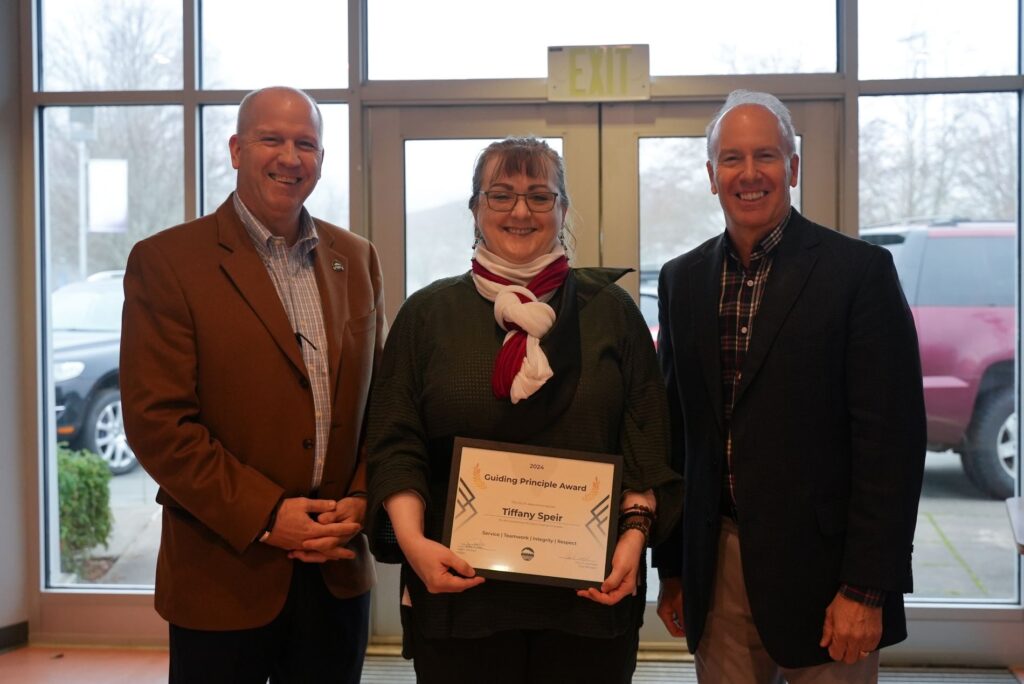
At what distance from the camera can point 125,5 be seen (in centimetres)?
407

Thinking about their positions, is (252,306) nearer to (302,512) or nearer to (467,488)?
(302,512)

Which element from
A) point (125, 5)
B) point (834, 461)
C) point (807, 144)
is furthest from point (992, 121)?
point (125, 5)

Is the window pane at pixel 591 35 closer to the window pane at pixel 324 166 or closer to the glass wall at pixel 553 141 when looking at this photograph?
the glass wall at pixel 553 141

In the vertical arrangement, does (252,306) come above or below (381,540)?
above

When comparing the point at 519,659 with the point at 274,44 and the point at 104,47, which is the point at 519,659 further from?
the point at 104,47

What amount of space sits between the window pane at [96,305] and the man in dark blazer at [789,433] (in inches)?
116

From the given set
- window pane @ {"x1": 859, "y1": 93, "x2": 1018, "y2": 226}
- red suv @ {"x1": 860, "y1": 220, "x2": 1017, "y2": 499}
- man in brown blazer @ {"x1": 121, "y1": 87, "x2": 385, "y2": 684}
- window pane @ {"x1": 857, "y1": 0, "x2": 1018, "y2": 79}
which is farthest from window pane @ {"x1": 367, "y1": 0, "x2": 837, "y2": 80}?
man in brown blazer @ {"x1": 121, "y1": 87, "x2": 385, "y2": 684}

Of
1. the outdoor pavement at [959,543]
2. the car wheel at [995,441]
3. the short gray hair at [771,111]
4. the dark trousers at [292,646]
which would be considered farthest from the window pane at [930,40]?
the dark trousers at [292,646]

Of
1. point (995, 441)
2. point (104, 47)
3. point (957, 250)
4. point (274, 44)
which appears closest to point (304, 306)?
point (274, 44)

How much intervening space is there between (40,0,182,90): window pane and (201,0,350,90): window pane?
0.72 ft

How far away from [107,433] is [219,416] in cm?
250

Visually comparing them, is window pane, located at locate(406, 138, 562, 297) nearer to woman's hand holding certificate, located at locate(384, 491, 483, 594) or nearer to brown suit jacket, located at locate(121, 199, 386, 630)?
brown suit jacket, located at locate(121, 199, 386, 630)

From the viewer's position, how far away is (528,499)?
5.70 ft

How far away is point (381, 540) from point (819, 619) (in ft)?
2.95
